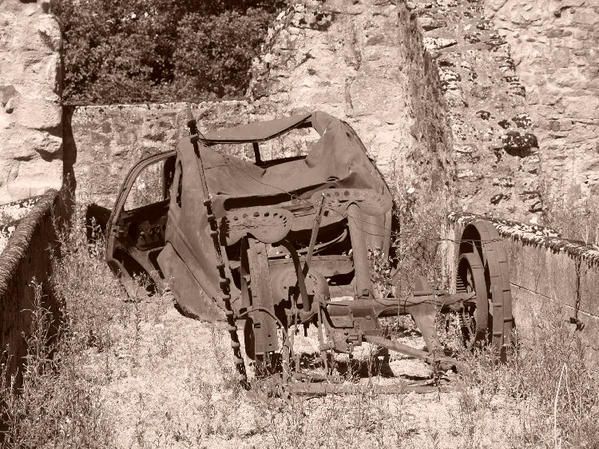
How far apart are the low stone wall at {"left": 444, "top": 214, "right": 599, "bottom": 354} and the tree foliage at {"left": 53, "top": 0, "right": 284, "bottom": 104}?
11.6 metres

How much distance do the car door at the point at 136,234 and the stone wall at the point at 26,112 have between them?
1286mm

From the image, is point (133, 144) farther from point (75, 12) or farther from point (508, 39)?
point (75, 12)

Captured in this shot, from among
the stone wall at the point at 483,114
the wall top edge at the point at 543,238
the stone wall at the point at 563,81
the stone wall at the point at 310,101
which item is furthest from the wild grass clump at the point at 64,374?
the stone wall at the point at 563,81

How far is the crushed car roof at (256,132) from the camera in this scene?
26.2ft

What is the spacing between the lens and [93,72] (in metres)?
18.4

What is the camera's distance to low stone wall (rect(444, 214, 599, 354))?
5332 millimetres

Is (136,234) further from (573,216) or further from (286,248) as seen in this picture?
(573,216)

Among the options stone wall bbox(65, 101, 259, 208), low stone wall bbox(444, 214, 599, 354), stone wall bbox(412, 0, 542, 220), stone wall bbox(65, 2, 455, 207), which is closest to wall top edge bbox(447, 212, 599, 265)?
low stone wall bbox(444, 214, 599, 354)

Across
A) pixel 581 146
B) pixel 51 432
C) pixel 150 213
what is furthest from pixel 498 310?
pixel 581 146

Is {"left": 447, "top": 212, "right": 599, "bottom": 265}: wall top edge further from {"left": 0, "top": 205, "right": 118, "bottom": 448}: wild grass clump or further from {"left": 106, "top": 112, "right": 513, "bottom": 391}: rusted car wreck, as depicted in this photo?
{"left": 0, "top": 205, "right": 118, "bottom": 448}: wild grass clump

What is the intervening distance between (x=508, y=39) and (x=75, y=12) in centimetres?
1097

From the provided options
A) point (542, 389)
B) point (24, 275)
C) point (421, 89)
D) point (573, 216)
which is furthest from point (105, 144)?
point (542, 389)

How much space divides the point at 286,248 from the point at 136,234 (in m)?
2.20

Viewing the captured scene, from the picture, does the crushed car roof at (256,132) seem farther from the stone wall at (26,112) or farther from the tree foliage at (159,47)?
the tree foliage at (159,47)
